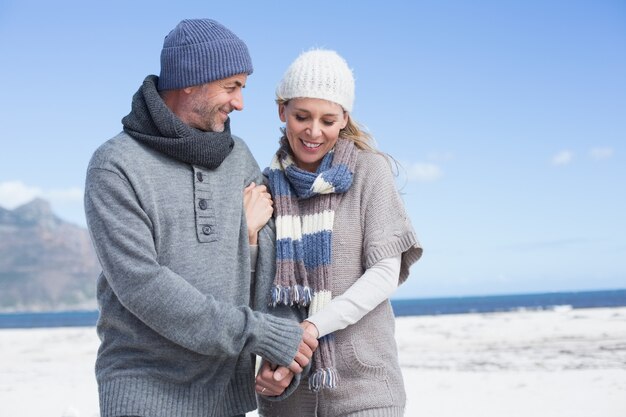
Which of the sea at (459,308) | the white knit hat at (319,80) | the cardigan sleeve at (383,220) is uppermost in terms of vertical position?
the white knit hat at (319,80)

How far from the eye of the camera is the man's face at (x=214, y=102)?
7.86 ft

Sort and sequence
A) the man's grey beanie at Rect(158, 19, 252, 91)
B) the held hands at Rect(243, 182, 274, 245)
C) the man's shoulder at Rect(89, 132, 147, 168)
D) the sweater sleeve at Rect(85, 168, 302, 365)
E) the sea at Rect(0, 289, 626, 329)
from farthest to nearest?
the sea at Rect(0, 289, 626, 329) < the held hands at Rect(243, 182, 274, 245) < the man's grey beanie at Rect(158, 19, 252, 91) < the man's shoulder at Rect(89, 132, 147, 168) < the sweater sleeve at Rect(85, 168, 302, 365)

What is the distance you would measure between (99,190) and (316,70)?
83 centimetres

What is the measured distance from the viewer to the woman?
243 centimetres

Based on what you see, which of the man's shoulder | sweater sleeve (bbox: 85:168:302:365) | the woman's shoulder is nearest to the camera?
sweater sleeve (bbox: 85:168:302:365)

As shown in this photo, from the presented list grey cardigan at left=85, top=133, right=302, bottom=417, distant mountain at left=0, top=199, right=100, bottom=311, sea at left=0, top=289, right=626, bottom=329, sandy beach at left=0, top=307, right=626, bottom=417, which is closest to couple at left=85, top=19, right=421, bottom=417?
grey cardigan at left=85, top=133, right=302, bottom=417

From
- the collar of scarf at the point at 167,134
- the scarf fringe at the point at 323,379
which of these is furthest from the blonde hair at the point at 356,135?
the scarf fringe at the point at 323,379

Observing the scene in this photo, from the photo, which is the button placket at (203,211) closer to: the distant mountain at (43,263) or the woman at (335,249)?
the woman at (335,249)

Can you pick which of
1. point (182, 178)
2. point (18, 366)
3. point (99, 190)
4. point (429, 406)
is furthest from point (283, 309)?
point (18, 366)

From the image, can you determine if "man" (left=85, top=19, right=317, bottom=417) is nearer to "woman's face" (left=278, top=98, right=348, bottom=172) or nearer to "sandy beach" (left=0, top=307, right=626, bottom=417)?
"woman's face" (left=278, top=98, right=348, bottom=172)

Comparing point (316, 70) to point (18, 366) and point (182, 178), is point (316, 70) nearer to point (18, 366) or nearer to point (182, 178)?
point (182, 178)

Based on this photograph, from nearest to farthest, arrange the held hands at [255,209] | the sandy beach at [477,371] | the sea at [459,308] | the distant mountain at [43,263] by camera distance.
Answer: the held hands at [255,209]
the sandy beach at [477,371]
the sea at [459,308]
the distant mountain at [43,263]

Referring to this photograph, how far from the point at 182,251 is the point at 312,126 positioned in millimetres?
624

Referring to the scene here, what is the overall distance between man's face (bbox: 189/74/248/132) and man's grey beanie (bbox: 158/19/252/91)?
3 centimetres
